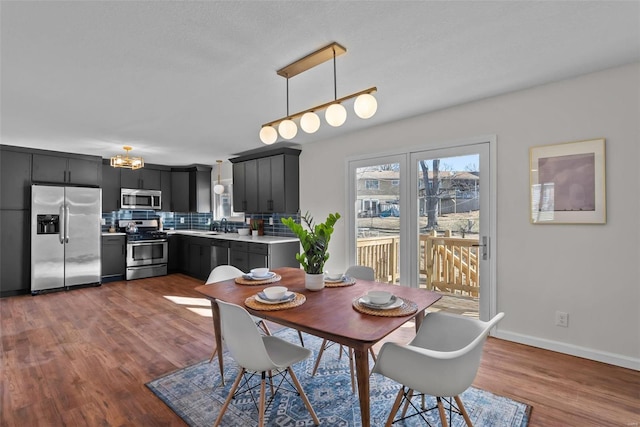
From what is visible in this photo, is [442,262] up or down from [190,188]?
down

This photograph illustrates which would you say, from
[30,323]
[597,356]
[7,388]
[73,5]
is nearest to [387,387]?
[597,356]

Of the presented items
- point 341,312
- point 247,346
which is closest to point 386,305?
point 341,312

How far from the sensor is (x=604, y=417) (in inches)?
73.8

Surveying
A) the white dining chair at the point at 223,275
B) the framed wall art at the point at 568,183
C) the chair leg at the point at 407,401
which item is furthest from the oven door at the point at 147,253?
the framed wall art at the point at 568,183

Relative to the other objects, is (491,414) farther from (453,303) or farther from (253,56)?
(253,56)

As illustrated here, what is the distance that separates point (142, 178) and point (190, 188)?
908 millimetres

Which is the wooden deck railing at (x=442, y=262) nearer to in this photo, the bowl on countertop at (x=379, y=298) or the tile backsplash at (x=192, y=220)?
the tile backsplash at (x=192, y=220)

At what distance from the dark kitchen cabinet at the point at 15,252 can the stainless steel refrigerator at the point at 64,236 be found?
0.16 meters

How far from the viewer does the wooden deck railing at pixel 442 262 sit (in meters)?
→ 3.19

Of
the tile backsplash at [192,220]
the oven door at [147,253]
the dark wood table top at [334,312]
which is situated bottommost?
the oven door at [147,253]

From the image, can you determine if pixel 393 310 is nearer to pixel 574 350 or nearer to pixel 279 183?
pixel 574 350

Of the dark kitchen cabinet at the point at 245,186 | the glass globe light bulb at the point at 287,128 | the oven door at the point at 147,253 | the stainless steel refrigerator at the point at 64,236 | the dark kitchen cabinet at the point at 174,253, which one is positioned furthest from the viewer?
the dark kitchen cabinet at the point at 174,253

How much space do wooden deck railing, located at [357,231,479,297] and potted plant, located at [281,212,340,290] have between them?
5.82ft

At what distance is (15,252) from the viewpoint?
4.69 m
